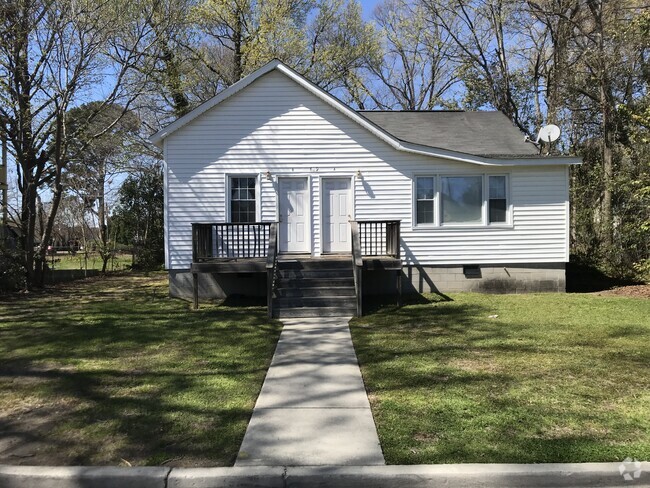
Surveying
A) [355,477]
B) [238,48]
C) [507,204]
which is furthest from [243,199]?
[238,48]

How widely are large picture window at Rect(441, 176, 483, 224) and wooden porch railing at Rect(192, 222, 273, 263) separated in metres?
4.53

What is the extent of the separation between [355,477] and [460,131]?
12.2 metres

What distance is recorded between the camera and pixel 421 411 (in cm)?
445

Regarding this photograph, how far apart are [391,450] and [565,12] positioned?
63.8 feet

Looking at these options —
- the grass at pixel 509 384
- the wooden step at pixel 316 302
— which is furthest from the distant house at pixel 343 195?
the grass at pixel 509 384

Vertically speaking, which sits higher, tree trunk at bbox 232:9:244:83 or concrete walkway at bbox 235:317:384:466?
tree trunk at bbox 232:9:244:83

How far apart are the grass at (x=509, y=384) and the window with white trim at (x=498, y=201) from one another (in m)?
3.61

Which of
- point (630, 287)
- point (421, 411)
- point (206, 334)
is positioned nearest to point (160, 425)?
point (421, 411)

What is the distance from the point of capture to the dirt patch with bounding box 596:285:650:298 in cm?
1154

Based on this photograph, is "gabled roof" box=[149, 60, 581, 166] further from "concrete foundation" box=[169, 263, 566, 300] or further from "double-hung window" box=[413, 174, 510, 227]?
"concrete foundation" box=[169, 263, 566, 300]

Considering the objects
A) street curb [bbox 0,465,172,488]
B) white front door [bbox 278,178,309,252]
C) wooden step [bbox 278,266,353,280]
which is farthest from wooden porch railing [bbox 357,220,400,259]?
street curb [bbox 0,465,172,488]

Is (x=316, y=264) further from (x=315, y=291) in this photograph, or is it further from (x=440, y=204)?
(x=440, y=204)

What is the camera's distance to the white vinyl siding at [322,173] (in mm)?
11930

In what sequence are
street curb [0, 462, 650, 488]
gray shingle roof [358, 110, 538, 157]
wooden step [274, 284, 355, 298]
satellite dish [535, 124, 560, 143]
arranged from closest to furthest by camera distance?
street curb [0, 462, 650, 488]
wooden step [274, 284, 355, 298]
gray shingle roof [358, 110, 538, 157]
satellite dish [535, 124, 560, 143]
